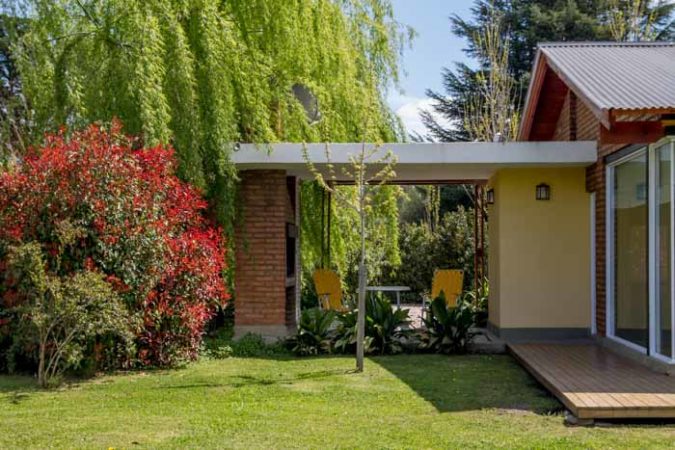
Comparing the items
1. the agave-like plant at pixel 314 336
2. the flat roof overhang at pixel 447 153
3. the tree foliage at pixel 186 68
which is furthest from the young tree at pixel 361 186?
the agave-like plant at pixel 314 336

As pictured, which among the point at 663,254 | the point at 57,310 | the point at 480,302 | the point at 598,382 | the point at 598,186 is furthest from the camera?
the point at 480,302

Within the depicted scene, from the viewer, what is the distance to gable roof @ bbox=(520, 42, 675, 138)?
27.4ft

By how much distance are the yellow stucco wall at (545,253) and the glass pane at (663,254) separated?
2.96 m

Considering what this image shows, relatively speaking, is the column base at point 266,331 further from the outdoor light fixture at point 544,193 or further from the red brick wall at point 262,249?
the outdoor light fixture at point 544,193

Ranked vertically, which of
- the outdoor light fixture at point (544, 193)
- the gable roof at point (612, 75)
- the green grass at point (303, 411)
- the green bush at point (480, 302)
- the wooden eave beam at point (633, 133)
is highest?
the gable roof at point (612, 75)

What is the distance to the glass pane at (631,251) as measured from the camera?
31.1ft

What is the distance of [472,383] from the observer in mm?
9062

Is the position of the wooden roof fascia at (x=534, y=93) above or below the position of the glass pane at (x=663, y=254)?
above

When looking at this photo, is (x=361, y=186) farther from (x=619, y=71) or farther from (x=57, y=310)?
(x=619, y=71)

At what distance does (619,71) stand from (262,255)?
5.51 meters

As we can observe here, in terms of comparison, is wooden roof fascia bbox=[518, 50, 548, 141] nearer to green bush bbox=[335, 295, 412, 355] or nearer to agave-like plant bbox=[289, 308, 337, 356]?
green bush bbox=[335, 295, 412, 355]

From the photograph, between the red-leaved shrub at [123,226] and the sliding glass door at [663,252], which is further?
the red-leaved shrub at [123,226]

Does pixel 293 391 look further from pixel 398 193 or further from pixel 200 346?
pixel 398 193

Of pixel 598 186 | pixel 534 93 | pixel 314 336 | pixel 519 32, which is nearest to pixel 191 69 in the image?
pixel 314 336
